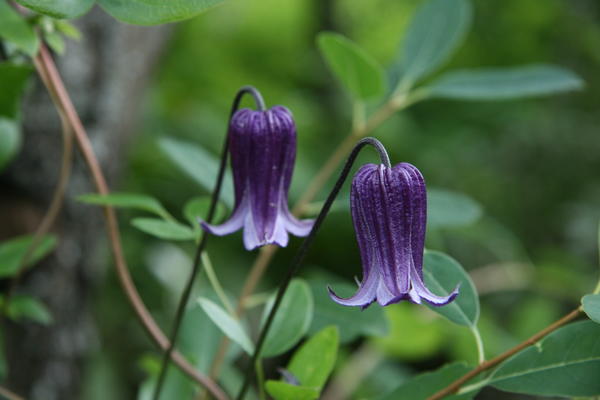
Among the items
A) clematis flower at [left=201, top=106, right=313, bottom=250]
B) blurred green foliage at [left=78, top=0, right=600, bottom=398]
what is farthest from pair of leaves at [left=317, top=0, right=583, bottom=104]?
blurred green foliage at [left=78, top=0, right=600, bottom=398]

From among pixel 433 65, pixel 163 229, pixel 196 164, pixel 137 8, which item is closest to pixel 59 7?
pixel 137 8

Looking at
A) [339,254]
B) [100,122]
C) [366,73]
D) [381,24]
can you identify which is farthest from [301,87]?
[366,73]

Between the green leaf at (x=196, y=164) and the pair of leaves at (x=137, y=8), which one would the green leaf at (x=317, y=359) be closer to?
the green leaf at (x=196, y=164)

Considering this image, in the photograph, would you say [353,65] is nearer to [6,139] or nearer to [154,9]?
[154,9]

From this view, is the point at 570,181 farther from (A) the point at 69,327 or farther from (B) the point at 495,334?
(A) the point at 69,327

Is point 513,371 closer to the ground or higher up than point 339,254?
higher up

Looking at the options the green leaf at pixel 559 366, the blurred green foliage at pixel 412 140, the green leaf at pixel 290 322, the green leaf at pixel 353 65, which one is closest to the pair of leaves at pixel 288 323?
the green leaf at pixel 290 322
